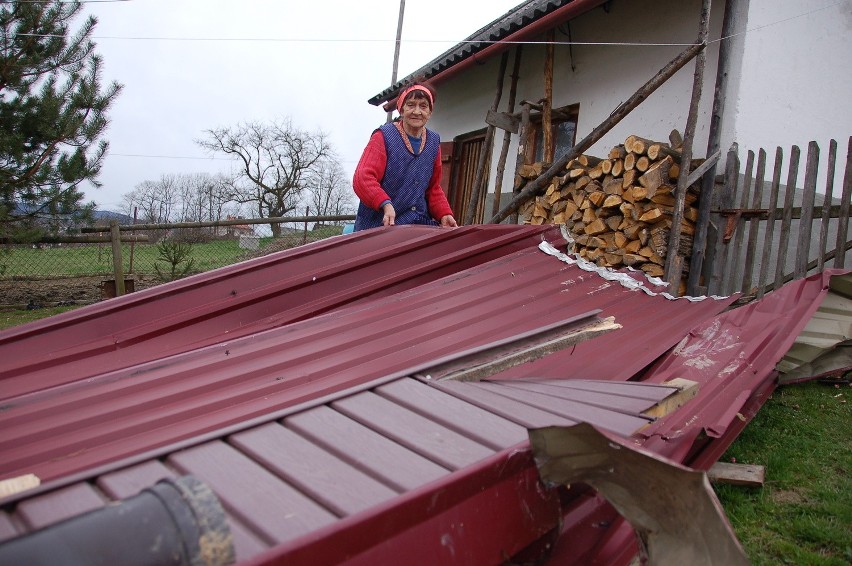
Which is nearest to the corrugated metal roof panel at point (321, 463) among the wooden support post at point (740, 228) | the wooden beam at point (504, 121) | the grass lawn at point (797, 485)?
the grass lawn at point (797, 485)

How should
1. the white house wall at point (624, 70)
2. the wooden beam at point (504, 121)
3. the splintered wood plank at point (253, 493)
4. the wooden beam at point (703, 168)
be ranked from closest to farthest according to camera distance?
the splintered wood plank at point (253, 493), the wooden beam at point (703, 168), the white house wall at point (624, 70), the wooden beam at point (504, 121)

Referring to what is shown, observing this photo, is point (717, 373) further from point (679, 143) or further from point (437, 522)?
point (679, 143)

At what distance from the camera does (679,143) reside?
18.4 ft

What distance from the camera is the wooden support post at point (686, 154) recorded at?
5266mm

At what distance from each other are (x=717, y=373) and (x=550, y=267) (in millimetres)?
932

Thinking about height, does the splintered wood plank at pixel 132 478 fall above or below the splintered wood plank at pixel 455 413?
below

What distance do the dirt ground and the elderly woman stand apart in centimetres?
618

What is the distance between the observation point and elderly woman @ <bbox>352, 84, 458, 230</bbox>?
11.5 ft

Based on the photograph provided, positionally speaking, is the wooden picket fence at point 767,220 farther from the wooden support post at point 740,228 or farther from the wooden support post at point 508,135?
the wooden support post at point 508,135

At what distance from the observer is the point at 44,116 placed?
7965 millimetres

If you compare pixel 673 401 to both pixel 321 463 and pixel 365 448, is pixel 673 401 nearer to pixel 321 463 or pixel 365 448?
pixel 365 448

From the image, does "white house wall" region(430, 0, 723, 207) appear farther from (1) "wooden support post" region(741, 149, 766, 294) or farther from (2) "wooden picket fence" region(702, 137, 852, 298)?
(1) "wooden support post" region(741, 149, 766, 294)

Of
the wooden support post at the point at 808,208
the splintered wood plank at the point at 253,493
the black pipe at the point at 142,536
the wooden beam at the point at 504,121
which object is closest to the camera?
the black pipe at the point at 142,536

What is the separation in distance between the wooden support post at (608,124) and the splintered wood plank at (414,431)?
484cm
